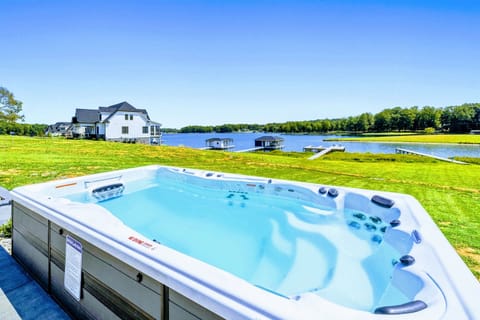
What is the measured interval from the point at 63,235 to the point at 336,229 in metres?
3.30

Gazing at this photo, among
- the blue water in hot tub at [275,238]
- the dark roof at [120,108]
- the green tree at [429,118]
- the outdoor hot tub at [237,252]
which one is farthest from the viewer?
the green tree at [429,118]

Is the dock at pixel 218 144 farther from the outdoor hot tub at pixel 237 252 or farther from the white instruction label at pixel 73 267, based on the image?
the white instruction label at pixel 73 267

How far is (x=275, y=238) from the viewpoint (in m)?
3.44

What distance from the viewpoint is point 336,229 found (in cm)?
354

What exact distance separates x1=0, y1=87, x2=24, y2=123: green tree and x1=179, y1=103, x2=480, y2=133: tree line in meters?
69.0

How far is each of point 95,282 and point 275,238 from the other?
2334mm

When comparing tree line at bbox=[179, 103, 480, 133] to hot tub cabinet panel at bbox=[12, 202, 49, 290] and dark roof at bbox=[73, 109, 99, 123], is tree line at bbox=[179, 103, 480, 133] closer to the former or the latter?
dark roof at bbox=[73, 109, 99, 123]

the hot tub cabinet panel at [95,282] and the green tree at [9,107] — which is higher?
the green tree at [9,107]

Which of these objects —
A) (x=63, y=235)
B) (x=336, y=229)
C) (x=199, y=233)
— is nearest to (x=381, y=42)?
(x=336, y=229)

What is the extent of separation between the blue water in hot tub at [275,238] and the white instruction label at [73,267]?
1.26m

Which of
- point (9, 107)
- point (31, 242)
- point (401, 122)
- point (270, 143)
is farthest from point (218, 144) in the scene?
point (401, 122)

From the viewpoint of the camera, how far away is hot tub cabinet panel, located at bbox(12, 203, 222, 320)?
127 centimetres

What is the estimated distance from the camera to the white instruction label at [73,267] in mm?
1800

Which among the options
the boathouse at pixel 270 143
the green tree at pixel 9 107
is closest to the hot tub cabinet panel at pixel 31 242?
the boathouse at pixel 270 143
